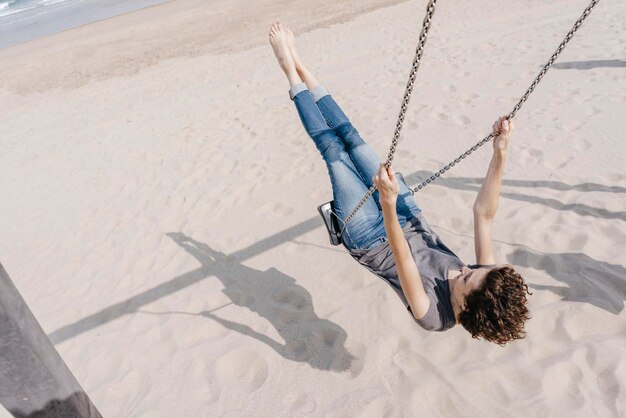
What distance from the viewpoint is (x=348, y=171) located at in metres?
2.26

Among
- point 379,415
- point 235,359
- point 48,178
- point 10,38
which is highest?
point 10,38

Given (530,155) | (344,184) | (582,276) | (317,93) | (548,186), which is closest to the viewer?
(344,184)

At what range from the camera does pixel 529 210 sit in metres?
2.92

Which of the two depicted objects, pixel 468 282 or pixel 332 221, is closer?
pixel 468 282

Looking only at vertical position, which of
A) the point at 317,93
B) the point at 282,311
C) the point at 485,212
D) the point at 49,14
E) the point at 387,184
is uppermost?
the point at 49,14

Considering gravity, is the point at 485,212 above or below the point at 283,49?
below

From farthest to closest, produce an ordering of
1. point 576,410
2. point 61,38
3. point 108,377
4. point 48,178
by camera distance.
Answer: point 61,38 → point 48,178 → point 108,377 → point 576,410

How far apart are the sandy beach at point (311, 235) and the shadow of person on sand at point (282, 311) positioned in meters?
0.01

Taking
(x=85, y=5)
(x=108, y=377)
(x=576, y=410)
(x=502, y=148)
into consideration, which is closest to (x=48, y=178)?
(x=108, y=377)

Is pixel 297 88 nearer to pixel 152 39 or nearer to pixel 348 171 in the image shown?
pixel 348 171

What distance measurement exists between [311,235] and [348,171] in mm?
970

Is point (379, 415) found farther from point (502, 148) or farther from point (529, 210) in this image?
point (529, 210)

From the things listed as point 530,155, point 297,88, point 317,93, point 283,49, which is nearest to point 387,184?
Result: point 297,88

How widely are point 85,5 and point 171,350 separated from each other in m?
22.0
